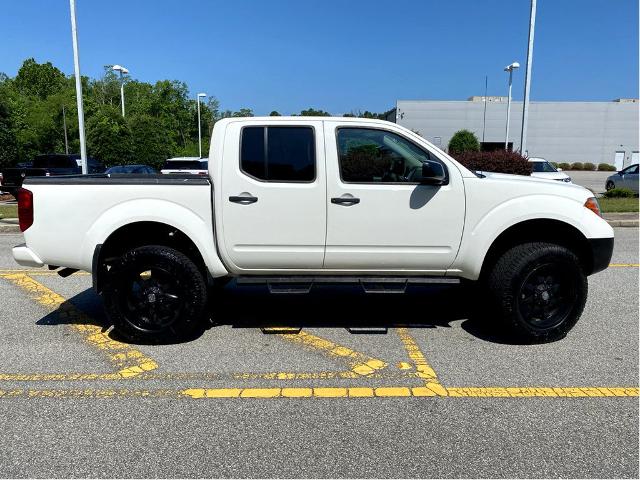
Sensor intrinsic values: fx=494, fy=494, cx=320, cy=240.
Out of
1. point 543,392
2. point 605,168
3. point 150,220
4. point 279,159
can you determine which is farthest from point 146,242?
point 605,168

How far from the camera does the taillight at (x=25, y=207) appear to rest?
172 inches

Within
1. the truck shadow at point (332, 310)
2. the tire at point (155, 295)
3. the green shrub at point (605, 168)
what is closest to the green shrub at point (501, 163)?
the truck shadow at point (332, 310)

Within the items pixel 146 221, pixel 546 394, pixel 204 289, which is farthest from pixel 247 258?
pixel 546 394

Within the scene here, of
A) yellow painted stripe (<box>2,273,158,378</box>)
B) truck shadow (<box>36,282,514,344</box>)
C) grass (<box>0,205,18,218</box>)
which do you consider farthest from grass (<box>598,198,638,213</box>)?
grass (<box>0,205,18,218</box>)

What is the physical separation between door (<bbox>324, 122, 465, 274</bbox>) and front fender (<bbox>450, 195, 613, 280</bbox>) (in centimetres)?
12

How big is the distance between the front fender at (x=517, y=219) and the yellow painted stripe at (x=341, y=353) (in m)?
1.24

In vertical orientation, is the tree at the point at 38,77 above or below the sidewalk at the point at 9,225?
above

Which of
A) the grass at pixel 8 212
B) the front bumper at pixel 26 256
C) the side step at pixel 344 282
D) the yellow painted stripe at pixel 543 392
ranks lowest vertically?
the grass at pixel 8 212

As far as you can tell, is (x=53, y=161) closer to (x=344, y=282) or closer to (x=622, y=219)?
(x=344, y=282)

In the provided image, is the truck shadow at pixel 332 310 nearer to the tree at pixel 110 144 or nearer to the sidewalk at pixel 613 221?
the sidewalk at pixel 613 221

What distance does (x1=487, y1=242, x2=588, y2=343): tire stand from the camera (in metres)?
4.36

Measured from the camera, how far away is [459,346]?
446cm

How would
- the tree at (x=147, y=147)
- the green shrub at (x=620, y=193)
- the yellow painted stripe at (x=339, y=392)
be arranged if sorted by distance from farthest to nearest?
the tree at (x=147, y=147), the green shrub at (x=620, y=193), the yellow painted stripe at (x=339, y=392)

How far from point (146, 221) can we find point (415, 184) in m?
2.38
